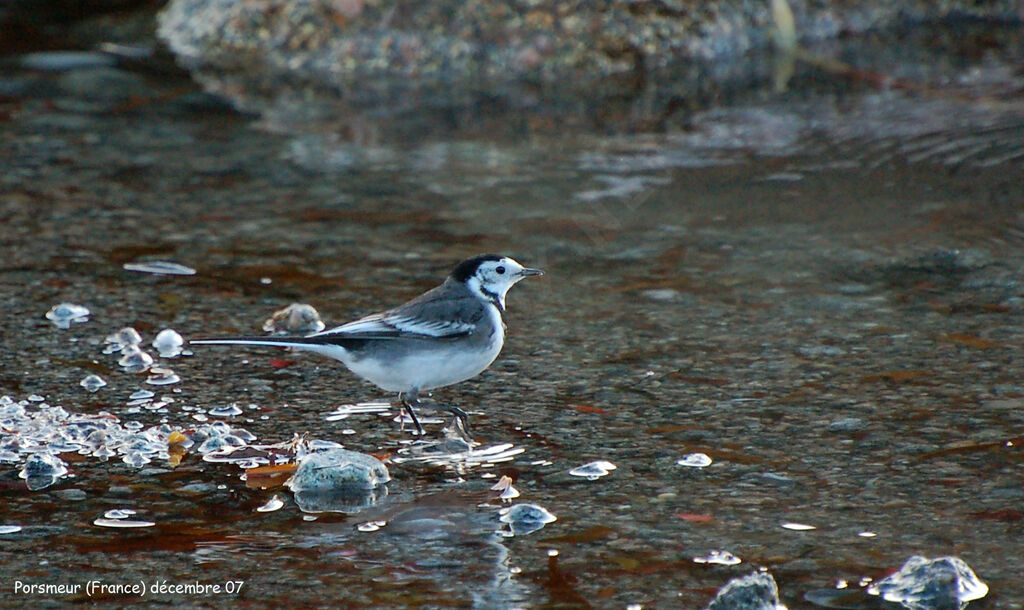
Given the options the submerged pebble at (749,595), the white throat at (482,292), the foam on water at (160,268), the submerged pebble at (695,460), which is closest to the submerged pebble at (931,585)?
the submerged pebble at (749,595)

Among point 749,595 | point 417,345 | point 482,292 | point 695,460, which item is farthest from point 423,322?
point 749,595

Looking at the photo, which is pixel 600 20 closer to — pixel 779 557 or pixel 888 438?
→ pixel 888 438

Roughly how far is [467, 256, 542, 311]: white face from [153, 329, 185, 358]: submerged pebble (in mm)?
1441

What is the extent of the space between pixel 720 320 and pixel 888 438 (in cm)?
152

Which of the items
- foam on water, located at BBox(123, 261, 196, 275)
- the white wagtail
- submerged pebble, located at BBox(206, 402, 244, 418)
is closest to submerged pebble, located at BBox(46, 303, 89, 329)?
foam on water, located at BBox(123, 261, 196, 275)

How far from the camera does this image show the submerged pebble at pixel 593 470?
15.9 ft

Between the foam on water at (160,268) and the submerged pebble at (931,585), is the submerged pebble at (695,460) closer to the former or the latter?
the submerged pebble at (931,585)

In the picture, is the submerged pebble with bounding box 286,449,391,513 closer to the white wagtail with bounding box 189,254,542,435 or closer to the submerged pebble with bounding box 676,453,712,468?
the white wagtail with bounding box 189,254,542,435

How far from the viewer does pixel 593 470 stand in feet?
16.0

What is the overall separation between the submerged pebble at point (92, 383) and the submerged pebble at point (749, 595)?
10.2 feet

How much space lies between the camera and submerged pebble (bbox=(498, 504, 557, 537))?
4.40 m

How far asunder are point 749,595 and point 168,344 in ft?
11.4

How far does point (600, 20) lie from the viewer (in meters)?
12.3

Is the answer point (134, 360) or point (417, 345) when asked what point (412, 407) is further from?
point (134, 360)
